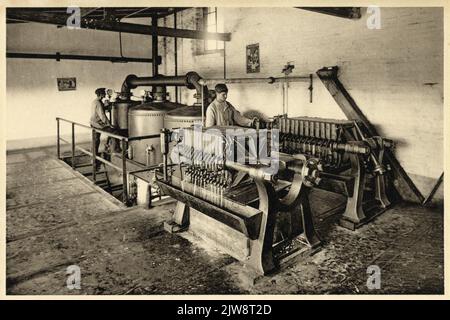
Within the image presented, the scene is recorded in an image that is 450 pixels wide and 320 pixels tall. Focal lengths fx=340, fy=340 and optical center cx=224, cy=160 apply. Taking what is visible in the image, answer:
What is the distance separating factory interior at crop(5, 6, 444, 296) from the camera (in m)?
2.95

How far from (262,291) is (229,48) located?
21.0 feet

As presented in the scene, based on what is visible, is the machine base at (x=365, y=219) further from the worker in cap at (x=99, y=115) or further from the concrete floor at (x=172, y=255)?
the worker in cap at (x=99, y=115)

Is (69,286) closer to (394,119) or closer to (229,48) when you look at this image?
(394,119)

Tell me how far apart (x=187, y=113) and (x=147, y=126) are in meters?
1.16

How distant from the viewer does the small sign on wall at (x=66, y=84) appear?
9.81 metres

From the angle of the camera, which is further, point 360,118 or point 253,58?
point 253,58

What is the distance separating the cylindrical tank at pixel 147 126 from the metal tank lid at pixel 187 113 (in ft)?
1.69

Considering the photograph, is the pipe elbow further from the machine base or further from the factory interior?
the machine base

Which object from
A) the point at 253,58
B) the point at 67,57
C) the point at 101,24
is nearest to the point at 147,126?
the point at 101,24

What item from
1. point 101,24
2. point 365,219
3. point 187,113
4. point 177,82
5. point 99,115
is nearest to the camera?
point 365,219

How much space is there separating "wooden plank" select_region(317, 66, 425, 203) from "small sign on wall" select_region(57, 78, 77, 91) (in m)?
7.42

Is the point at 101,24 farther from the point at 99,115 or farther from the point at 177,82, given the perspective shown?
the point at 99,115

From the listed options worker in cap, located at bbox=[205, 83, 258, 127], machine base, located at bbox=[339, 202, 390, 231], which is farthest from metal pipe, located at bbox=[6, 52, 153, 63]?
machine base, located at bbox=[339, 202, 390, 231]

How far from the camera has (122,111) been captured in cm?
830
